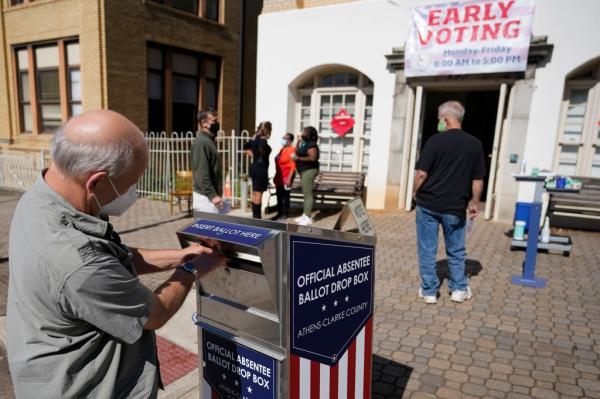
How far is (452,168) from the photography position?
12.5 feet

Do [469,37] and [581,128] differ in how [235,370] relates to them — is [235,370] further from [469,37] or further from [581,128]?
[581,128]

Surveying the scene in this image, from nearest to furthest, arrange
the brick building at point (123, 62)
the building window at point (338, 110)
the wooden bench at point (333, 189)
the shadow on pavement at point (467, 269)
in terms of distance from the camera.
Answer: the shadow on pavement at point (467, 269), the wooden bench at point (333, 189), the building window at point (338, 110), the brick building at point (123, 62)

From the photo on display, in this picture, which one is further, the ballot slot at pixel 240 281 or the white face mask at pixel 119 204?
the ballot slot at pixel 240 281

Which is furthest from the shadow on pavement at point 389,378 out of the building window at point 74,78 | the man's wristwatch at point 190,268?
the building window at point 74,78

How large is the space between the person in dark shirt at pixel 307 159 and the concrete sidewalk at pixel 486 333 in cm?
202

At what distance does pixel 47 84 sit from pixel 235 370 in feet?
50.7

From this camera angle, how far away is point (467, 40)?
7.38 meters

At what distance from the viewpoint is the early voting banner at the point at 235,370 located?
1.67m

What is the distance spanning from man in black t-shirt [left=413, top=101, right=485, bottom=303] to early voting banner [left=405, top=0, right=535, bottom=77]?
163 inches

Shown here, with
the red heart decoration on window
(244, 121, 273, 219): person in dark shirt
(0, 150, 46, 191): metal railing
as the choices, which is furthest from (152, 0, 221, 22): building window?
(244, 121, 273, 219): person in dark shirt

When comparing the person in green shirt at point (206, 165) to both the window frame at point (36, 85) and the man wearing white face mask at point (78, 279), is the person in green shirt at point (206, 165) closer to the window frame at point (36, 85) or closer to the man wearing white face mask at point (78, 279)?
the man wearing white face mask at point (78, 279)

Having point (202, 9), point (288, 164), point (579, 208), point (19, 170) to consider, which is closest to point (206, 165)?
point (288, 164)

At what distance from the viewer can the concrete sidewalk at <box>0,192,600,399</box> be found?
2850mm

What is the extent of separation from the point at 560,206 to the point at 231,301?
7552 mm
